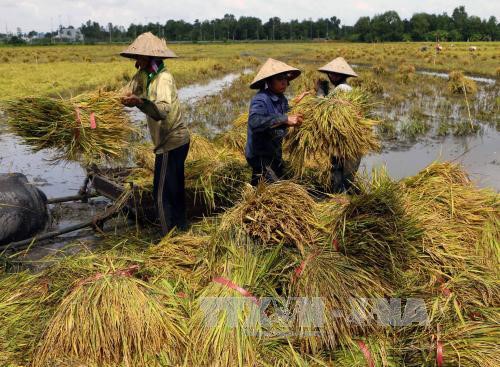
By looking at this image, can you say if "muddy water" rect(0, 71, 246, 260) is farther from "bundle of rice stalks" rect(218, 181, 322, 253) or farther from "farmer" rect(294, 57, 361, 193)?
"farmer" rect(294, 57, 361, 193)

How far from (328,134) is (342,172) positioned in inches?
21.9

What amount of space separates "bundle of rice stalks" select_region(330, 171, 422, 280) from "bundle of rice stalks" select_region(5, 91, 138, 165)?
6.58 feet

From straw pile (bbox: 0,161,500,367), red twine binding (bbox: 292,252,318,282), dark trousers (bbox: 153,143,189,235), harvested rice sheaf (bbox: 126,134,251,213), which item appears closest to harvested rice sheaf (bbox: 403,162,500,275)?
straw pile (bbox: 0,161,500,367)

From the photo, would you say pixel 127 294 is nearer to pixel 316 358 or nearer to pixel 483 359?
pixel 316 358

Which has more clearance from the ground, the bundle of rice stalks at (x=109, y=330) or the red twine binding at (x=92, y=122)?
the red twine binding at (x=92, y=122)

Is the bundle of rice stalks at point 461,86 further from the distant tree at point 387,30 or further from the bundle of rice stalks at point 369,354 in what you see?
the distant tree at point 387,30

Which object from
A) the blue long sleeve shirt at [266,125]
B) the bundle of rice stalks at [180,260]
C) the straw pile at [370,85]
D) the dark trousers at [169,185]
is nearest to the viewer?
the bundle of rice stalks at [180,260]

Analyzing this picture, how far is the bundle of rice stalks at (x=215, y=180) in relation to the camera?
4.23m

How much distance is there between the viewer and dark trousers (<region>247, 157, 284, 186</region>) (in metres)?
3.81

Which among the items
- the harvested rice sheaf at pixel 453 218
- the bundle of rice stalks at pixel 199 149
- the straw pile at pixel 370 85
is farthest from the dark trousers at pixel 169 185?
the straw pile at pixel 370 85

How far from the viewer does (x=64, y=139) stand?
11.5 ft

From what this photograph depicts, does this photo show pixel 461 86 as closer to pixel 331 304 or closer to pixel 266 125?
pixel 266 125

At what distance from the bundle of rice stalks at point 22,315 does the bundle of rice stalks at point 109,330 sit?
14 cm

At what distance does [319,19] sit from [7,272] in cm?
12560
